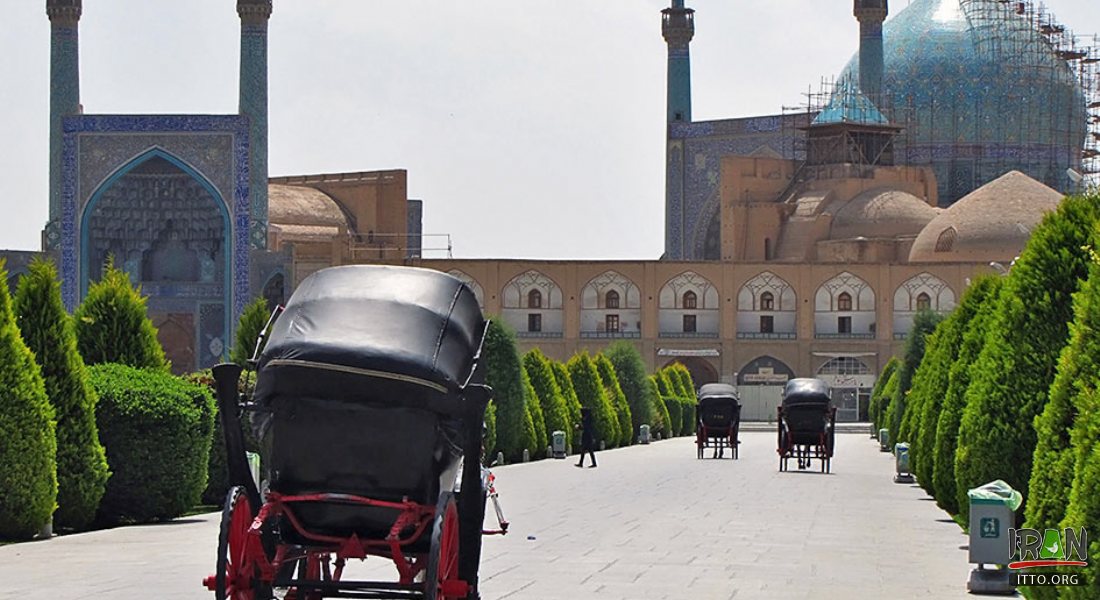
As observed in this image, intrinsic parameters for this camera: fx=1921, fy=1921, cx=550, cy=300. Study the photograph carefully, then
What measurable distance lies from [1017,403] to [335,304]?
5.06 meters

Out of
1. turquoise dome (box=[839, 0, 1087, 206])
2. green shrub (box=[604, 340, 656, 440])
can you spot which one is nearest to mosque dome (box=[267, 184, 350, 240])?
turquoise dome (box=[839, 0, 1087, 206])

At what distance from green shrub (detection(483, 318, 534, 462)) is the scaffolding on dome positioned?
1480 inches

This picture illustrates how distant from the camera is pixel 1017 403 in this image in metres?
10.3

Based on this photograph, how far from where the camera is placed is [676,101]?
194 feet

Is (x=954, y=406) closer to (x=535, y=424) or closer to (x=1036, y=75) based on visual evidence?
(x=535, y=424)

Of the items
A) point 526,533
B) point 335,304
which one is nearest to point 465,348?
point 335,304

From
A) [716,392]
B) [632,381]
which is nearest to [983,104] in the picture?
[632,381]

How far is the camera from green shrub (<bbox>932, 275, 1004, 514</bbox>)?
12758 millimetres

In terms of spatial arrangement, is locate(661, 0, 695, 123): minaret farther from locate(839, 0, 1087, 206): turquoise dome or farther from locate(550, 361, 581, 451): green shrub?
locate(550, 361, 581, 451): green shrub

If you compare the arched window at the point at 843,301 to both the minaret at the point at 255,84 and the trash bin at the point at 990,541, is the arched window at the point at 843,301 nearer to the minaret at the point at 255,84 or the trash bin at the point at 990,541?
the minaret at the point at 255,84

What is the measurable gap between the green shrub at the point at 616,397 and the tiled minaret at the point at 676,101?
27.1 meters

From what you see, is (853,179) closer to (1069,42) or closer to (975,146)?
(975,146)

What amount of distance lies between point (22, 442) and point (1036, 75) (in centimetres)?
5086
